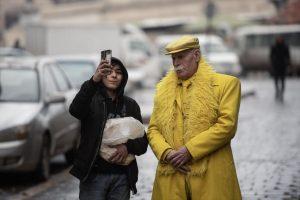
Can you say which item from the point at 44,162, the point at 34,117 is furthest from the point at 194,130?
the point at 44,162

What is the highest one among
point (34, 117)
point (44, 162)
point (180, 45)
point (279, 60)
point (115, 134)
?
point (180, 45)

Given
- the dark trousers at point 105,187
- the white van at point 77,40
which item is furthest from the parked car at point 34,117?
the white van at point 77,40

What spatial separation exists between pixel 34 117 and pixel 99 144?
5.42 m

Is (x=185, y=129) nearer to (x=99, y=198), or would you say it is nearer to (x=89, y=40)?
(x=99, y=198)

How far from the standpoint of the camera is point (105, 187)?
5980mm

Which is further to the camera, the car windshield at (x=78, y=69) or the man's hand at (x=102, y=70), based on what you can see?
the car windshield at (x=78, y=69)

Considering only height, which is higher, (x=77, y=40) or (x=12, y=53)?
(x=77, y=40)

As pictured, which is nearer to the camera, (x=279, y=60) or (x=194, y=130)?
(x=194, y=130)

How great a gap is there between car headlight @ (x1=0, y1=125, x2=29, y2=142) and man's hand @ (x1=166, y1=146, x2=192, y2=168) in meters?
5.52

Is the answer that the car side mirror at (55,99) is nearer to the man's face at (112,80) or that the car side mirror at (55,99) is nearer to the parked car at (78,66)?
the man's face at (112,80)

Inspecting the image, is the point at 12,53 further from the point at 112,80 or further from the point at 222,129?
the point at 222,129

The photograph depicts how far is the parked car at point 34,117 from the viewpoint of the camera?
35.7ft

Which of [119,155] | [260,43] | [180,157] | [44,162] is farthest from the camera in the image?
[260,43]

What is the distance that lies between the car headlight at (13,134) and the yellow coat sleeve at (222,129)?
219 inches
